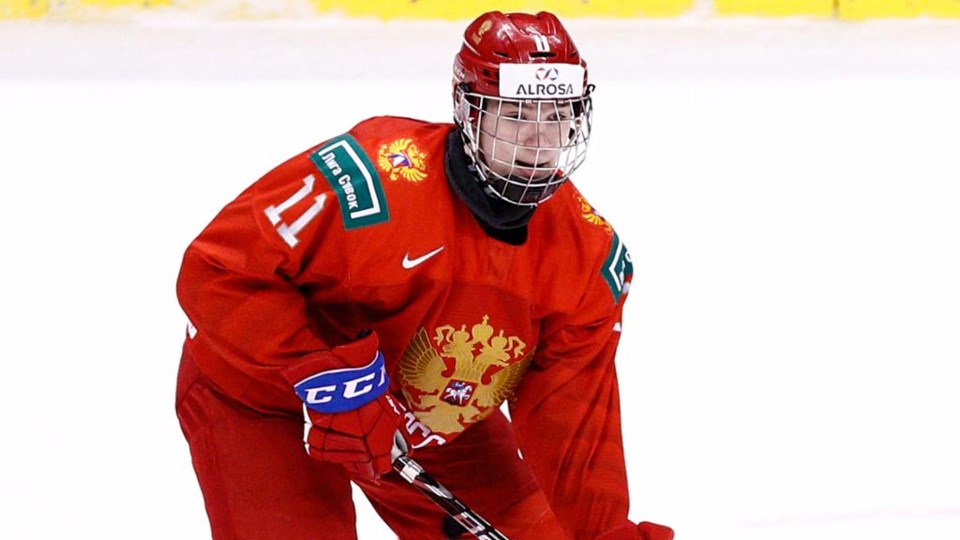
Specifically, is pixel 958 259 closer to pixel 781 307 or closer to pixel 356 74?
pixel 781 307

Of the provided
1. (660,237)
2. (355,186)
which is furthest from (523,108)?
(660,237)

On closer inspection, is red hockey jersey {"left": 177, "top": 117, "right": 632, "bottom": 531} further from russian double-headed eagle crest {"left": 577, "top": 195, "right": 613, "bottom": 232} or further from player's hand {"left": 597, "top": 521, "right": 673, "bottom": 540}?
player's hand {"left": 597, "top": 521, "right": 673, "bottom": 540}

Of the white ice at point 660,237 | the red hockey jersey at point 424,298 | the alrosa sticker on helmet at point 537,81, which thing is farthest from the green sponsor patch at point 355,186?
the white ice at point 660,237

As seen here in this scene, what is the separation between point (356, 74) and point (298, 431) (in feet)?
9.07

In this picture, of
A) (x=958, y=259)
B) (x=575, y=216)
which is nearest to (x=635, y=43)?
(x=958, y=259)

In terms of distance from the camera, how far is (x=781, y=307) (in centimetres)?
399

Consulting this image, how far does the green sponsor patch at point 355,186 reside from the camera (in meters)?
2.36

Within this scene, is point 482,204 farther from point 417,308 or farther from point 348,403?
point 348,403

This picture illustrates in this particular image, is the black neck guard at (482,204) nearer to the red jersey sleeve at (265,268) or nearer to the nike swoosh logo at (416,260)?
the nike swoosh logo at (416,260)

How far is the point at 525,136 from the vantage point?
238 centimetres

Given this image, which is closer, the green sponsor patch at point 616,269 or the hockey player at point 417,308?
the hockey player at point 417,308

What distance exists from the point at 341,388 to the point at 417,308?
21 centimetres

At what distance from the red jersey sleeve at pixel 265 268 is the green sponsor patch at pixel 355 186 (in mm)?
16

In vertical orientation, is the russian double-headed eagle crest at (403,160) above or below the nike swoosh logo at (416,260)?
above
